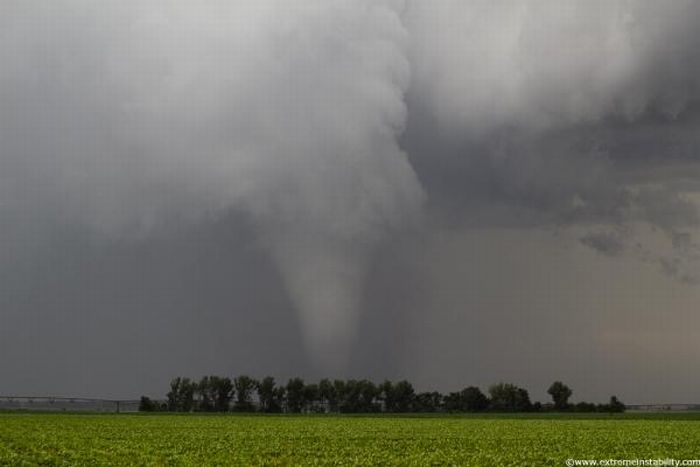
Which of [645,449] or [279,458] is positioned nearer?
[279,458]

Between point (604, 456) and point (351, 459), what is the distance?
15.5 meters

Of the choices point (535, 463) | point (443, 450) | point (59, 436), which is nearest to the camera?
point (535, 463)

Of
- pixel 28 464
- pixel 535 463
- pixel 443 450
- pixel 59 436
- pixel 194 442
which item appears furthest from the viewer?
pixel 59 436

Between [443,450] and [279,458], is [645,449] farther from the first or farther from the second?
[279,458]

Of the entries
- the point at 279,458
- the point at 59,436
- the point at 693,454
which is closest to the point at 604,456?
the point at 693,454

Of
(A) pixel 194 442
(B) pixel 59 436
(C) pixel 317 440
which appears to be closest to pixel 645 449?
(C) pixel 317 440

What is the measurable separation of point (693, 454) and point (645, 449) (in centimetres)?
539

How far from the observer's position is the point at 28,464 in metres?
37.7

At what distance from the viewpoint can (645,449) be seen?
165 feet

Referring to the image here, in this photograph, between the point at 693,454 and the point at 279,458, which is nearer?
the point at 279,458

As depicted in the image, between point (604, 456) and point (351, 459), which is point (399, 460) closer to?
point (351, 459)

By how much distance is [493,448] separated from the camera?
167ft

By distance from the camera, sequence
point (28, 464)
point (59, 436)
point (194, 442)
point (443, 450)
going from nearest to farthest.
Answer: point (28, 464) < point (443, 450) < point (194, 442) < point (59, 436)

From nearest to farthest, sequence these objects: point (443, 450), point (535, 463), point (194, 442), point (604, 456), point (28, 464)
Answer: point (28, 464) → point (535, 463) → point (604, 456) → point (443, 450) → point (194, 442)
